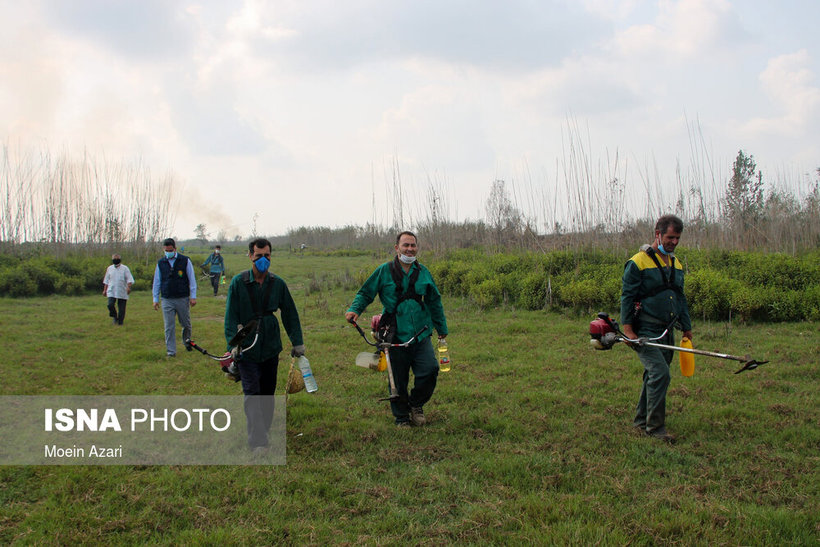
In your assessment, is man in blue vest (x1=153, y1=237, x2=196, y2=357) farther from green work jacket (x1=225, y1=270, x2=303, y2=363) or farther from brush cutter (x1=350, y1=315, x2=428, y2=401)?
brush cutter (x1=350, y1=315, x2=428, y2=401)

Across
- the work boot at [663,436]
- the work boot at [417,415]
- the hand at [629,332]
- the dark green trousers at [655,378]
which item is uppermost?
the hand at [629,332]

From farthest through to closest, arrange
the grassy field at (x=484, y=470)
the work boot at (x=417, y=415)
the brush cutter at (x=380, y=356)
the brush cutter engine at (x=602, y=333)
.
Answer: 1. the work boot at (x=417, y=415)
2. the brush cutter at (x=380, y=356)
3. the brush cutter engine at (x=602, y=333)
4. the grassy field at (x=484, y=470)

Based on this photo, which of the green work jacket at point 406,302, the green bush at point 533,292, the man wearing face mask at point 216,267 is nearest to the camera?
the green work jacket at point 406,302

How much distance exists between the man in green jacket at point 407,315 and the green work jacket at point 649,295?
186cm

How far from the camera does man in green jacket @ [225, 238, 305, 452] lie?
5195 millimetres

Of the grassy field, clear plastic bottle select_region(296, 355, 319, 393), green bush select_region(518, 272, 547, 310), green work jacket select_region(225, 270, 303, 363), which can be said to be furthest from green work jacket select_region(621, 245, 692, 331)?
green bush select_region(518, 272, 547, 310)

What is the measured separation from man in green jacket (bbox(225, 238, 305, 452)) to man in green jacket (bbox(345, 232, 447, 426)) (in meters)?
0.83

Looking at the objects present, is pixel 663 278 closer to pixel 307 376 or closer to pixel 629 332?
pixel 629 332

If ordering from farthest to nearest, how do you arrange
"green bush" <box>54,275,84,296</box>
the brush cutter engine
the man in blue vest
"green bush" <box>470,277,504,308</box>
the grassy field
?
1. "green bush" <box>54,275,84,296</box>
2. "green bush" <box>470,277,504,308</box>
3. the man in blue vest
4. the brush cutter engine
5. the grassy field

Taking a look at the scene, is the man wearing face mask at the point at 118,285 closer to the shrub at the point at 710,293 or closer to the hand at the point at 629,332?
the hand at the point at 629,332

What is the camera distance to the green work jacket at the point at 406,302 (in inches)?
226

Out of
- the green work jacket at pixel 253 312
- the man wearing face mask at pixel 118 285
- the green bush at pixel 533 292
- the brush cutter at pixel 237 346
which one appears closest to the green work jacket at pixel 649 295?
the green work jacket at pixel 253 312

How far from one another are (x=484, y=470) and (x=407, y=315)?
1.75 m

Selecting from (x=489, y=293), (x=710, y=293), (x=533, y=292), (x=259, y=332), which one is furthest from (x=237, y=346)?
(x=489, y=293)
